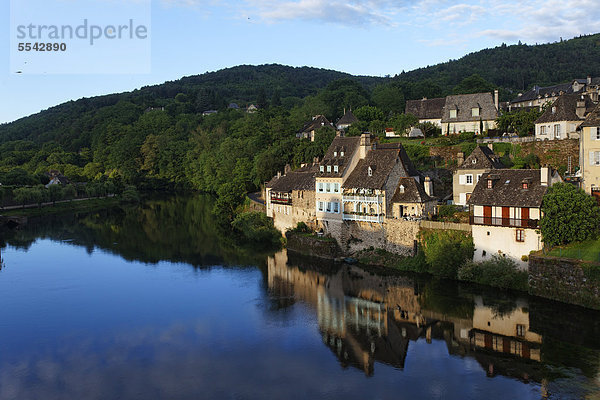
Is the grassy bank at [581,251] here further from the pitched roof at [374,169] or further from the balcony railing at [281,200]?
the balcony railing at [281,200]

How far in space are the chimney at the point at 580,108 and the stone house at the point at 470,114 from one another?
→ 41.3 feet

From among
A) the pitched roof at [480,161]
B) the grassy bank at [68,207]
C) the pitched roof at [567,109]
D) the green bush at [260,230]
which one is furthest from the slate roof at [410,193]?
the grassy bank at [68,207]

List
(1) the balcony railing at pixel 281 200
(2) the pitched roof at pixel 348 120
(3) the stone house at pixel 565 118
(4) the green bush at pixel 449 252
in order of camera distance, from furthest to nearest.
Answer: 1. (2) the pitched roof at pixel 348 120
2. (1) the balcony railing at pixel 281 200
3. (3) the stone house at pixel 565 118
4. (4) the green bush at pixel 449 252

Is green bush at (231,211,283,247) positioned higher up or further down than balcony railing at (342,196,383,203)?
further down

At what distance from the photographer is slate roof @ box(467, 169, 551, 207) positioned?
120 feet

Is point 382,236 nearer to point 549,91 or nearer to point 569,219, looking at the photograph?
point 569,219

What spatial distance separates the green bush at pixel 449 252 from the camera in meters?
39.1

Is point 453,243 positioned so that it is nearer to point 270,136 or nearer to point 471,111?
point 471,111

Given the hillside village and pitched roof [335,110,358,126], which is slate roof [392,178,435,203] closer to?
the hillside village

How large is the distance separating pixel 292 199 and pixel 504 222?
2465 cm

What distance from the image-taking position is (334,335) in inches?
1217

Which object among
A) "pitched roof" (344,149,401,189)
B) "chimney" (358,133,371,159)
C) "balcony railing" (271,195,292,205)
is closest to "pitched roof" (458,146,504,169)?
"pitched roof" (344,149,401,189)

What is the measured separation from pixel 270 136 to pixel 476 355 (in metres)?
69.4

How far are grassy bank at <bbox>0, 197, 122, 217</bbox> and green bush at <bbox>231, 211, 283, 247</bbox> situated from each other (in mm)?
43610
